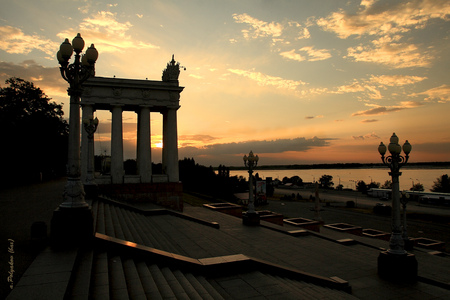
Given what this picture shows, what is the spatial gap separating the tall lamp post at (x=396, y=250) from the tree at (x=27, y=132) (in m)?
32.1

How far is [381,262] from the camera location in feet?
36.2

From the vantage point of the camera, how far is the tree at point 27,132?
1187 inches

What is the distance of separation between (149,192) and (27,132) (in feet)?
58.1

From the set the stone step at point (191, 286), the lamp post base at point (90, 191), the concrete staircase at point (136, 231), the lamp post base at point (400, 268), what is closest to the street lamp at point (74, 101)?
the concrete staircase at point (136, 231)

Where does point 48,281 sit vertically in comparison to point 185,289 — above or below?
above

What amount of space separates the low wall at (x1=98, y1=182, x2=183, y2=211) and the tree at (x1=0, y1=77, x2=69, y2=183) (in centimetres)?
1306

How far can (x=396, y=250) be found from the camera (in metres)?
11.1

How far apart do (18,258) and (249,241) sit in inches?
387

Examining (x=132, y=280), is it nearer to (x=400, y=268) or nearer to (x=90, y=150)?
(x=400, y=268)

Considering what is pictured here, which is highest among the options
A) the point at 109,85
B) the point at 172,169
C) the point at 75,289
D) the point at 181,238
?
the point at 109,85

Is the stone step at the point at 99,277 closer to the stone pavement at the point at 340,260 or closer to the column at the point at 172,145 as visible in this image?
the stone pavement at the point at 340,260

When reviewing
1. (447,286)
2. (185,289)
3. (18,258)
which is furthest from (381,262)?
(18,258)

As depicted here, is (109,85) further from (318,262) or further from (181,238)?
(318,262)

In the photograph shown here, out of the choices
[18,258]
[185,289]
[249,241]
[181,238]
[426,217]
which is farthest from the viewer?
[426,217]
